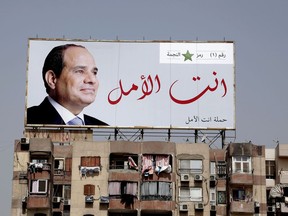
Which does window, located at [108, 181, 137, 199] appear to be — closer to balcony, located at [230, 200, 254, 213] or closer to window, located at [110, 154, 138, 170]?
window, located at [110, 154, 138, 170]

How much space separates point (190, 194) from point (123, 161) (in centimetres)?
552

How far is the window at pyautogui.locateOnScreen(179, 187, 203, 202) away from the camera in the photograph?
188ft

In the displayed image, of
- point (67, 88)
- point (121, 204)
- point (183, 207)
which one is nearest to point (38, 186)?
Result: point (121, 204)

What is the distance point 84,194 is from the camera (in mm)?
56781

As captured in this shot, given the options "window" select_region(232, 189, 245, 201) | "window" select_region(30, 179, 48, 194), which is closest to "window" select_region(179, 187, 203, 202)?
"window" select_region(232, 189, 245, 201)

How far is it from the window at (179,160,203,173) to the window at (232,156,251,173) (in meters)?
2.53

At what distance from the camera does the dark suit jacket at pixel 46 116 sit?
5931 centimetres

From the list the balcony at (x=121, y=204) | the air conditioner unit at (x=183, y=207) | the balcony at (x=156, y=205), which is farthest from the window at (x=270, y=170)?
the balcony at (x=121, y=204)

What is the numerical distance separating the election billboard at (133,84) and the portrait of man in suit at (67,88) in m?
0.08

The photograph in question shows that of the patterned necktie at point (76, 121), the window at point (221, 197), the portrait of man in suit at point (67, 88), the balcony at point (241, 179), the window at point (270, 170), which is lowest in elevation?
the window at point (221, 197)

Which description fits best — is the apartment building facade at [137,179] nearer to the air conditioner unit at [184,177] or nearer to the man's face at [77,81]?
the air conditioner unit at [184,177]

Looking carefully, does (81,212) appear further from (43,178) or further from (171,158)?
(171,158)

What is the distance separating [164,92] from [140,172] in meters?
6.70

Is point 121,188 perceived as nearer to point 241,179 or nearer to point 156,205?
point 156,205
